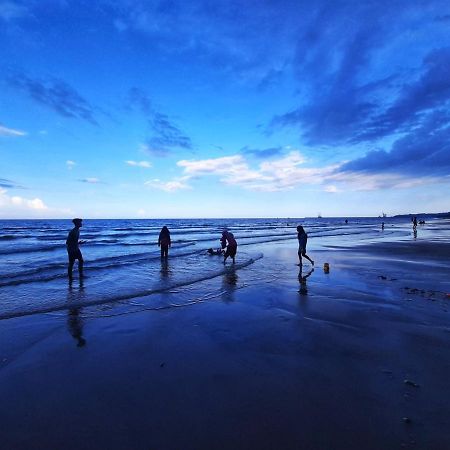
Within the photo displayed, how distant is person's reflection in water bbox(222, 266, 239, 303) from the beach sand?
1.22 m

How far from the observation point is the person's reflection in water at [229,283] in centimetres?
915

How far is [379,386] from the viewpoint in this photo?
3.94m

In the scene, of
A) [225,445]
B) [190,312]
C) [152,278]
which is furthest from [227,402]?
[152,278]

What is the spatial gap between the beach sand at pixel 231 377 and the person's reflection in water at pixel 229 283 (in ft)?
4.00

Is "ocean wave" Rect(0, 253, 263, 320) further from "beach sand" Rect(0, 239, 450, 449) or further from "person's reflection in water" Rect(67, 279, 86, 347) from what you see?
"beach sand" Rect(0, 239, 450, 449)

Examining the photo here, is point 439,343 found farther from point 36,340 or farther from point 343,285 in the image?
point 36,340

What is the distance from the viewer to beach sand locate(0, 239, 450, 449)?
3.10 m

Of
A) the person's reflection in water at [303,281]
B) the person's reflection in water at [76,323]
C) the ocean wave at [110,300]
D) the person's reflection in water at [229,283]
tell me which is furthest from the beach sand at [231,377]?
the person's reflection in water at [303,281]

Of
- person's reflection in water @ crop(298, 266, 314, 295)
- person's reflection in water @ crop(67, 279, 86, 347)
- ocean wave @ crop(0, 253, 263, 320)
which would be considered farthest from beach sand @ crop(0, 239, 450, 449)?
person's reflection in water @ crop(298, 266, 314, 295)

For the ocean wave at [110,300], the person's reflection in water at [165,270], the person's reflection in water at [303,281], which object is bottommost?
the ocean wave at [110,300]

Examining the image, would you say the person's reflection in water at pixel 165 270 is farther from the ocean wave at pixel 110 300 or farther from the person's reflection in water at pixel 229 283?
the person's reflection in water at pixel 229 283

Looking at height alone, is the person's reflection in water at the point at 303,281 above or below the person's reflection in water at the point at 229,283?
above

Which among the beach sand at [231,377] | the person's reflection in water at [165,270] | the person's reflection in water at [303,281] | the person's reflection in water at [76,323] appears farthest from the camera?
the person's reflection in water at [165,270]

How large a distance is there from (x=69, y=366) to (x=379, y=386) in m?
4.52
